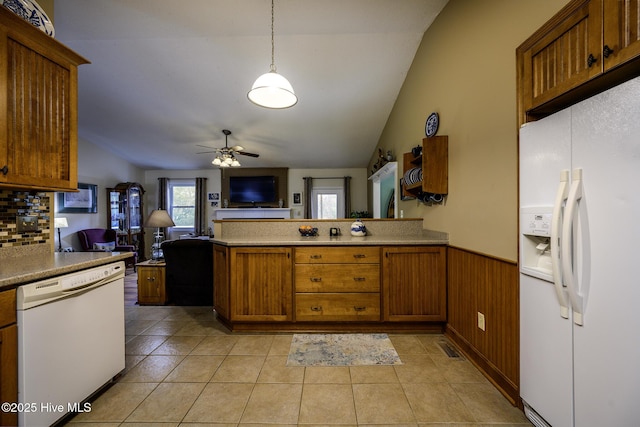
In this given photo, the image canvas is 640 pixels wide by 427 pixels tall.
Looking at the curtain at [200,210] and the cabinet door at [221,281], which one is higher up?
the curtain at [200,210]

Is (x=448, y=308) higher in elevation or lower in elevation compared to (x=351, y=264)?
lower

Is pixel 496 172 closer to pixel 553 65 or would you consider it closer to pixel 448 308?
pixel 553 65

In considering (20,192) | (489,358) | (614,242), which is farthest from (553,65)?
(20,192)

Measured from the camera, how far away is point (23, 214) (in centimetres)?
182

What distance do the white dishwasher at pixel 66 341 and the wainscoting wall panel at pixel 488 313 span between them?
252 centimetres

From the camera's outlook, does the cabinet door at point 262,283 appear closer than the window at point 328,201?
Yes

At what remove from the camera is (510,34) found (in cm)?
162

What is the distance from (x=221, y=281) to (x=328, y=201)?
17.2 ft

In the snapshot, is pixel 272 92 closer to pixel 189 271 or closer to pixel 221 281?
pixel 221 281

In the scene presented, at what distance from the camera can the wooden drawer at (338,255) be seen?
97.5 inches

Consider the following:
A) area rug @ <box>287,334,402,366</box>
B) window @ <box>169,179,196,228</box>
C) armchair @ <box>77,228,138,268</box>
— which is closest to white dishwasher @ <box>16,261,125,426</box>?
area rug @ <box>287,334,402,366</box>

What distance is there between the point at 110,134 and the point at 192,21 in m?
4.20

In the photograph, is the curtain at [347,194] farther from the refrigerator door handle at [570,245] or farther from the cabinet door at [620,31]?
the cabinet door at [620,31]

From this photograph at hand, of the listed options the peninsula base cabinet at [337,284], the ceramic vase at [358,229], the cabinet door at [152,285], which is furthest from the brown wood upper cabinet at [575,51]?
the cabinet door at [152,285]
